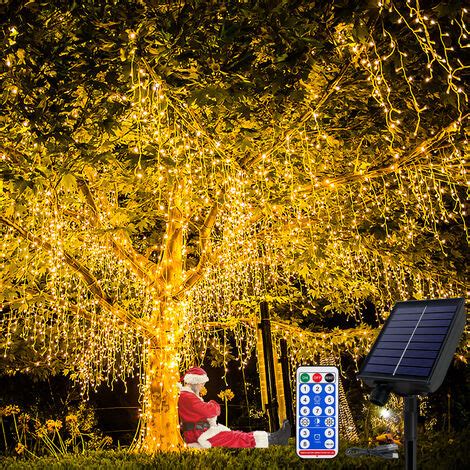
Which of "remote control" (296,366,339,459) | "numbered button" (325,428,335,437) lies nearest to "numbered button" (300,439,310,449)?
"remote control" (296,366,339,459)

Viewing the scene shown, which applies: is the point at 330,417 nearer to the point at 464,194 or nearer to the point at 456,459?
the point at 456,459

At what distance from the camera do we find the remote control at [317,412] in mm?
3305

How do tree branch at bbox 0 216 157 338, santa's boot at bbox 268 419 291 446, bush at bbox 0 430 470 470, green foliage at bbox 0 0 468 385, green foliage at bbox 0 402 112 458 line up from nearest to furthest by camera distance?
bush at bbox 0 430 470 470 < green foliage at bbox 0 0 468 385 < tree branch at bbox 0 216 157 338 < santa's boot at bbox 268 419 291 446 < green foliage at bbox 0 402 112 458

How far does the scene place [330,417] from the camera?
132 inches

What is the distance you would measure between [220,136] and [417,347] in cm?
499

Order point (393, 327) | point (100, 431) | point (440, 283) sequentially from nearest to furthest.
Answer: point (393, 327)
point (440, 283)
point (100, 431)

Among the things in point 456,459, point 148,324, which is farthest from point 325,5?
point 148,324

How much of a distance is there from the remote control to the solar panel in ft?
1.54

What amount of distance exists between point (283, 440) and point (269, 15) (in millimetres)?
4829

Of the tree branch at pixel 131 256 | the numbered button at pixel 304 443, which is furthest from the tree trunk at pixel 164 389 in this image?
the numbered button at pixel 304 443

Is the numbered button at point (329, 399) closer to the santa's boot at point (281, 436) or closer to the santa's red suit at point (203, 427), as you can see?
the santa's boot at point (281, 436)

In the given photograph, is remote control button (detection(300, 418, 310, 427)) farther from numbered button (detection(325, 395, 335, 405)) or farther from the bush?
the bush

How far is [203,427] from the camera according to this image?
8.16 meters

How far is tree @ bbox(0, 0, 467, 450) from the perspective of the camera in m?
5.03
